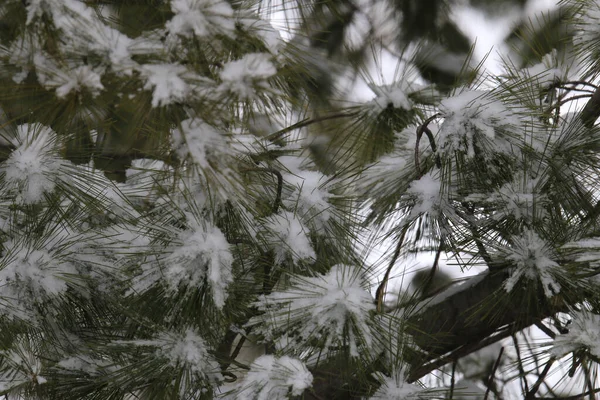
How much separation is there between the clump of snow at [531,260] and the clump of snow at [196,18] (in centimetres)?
56

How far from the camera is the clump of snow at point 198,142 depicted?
76 cm

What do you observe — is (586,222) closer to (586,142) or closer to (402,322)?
(586,142)

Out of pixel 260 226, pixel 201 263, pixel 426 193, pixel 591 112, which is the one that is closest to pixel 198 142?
pixel 201 263

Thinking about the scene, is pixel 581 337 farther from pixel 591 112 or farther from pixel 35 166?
pixel 35 166

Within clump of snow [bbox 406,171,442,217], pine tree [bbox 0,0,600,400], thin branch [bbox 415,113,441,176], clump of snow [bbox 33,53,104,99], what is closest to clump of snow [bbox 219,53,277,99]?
pine tree [bbox 0,0,600,400]

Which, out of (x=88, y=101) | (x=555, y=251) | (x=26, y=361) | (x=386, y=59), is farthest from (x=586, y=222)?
(x=386, y=59)

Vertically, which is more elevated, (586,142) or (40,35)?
(586,142)

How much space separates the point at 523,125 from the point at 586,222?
0.20 metres

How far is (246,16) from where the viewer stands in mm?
871

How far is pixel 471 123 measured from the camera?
96cm

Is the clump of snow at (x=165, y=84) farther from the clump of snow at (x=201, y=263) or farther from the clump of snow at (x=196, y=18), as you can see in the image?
the clump of snow at (x=201, y=263)

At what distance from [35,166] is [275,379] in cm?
48

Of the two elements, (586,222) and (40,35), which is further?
(586,222)

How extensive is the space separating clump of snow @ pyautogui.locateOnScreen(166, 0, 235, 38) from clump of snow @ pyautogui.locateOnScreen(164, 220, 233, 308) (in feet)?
0.94
